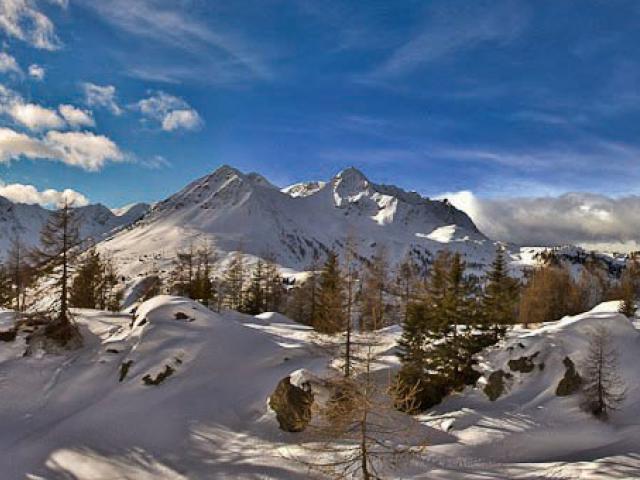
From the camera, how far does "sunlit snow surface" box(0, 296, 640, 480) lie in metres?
21.6

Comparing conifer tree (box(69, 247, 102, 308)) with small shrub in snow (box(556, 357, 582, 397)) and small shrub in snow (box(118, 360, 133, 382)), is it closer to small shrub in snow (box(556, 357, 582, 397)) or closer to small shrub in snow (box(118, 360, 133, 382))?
small shrub in snow (box(118, 360, 133, 382))

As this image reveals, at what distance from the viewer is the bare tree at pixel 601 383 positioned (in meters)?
28.3

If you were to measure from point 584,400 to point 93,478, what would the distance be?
1117 inches

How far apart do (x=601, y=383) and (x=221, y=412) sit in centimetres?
2354

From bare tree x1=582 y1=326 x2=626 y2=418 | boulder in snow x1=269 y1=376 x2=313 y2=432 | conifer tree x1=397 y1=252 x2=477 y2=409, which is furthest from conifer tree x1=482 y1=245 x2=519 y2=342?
boulder in snow x1=269 y1=376 x2=313 y2=432

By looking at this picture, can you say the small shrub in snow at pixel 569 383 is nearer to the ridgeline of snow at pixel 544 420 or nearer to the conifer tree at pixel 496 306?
the ridgeline of snow at pixel 544 420

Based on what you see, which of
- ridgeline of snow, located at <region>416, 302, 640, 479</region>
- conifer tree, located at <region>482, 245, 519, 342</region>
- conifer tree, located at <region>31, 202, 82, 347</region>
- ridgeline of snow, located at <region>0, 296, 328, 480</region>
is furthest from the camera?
conifer tree, located at <region>482, 245, 519, 342</region>

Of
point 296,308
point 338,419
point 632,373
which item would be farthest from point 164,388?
point 296,308

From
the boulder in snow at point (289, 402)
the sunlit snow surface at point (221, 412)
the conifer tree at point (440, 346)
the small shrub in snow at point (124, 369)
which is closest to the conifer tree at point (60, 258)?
the sunlit snow surface at point (221, 412)

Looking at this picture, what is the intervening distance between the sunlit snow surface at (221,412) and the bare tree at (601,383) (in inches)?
27.8

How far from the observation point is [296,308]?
72500 mm

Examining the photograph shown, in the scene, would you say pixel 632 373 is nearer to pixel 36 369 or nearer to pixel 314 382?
pixel 314 382

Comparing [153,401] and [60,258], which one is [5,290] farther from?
[153,401]

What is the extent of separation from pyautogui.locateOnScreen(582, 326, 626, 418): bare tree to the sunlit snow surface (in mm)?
705
